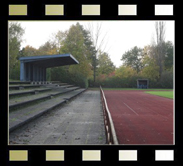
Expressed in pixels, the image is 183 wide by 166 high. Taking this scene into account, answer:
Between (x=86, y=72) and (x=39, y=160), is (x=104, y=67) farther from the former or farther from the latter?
(x=39, y=160)

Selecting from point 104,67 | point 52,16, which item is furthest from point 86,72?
point 52,16

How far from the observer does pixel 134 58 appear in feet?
162

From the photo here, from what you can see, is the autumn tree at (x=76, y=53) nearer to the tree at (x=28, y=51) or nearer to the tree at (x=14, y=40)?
the tree at (x=14, y=40)

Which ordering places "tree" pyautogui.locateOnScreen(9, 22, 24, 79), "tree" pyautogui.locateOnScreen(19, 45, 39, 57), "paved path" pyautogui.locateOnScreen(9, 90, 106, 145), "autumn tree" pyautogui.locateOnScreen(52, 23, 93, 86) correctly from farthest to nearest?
"tree" pyautogui.locateOnScreen(19, 45, 39, 57), "autumn tree" pyautogui.locateOnScreen(52, 23, 93, 86), "tree" pyautogui.locateOnScreen(9, 22, 24, 79), "paved path" pyautogui.locateOnScreen(9, 90, 106, 145)

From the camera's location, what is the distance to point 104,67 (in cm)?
4162

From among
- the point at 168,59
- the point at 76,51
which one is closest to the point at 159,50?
the point at 168,59

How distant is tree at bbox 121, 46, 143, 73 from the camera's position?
48656 millimetres

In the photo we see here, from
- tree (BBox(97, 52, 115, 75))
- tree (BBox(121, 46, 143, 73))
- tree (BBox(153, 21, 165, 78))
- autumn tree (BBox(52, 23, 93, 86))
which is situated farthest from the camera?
tree (BBox(121, 46, 143, 73))

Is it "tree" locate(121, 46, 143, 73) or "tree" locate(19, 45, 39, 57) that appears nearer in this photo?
"tree" locate(19, 45, 39, 57)

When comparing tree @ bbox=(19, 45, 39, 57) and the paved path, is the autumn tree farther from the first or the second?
the paved path

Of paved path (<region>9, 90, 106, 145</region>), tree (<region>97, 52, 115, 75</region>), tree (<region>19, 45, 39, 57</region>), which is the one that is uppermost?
tree (<region>19, 45, 39, 57</region>)

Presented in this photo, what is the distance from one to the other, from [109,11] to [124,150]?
165 centimetres

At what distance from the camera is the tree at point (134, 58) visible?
48656 millimetres

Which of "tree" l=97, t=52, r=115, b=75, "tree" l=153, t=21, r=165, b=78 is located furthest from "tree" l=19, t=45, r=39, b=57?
Answer: "tree" l=153, t=21, r=165, b=78
